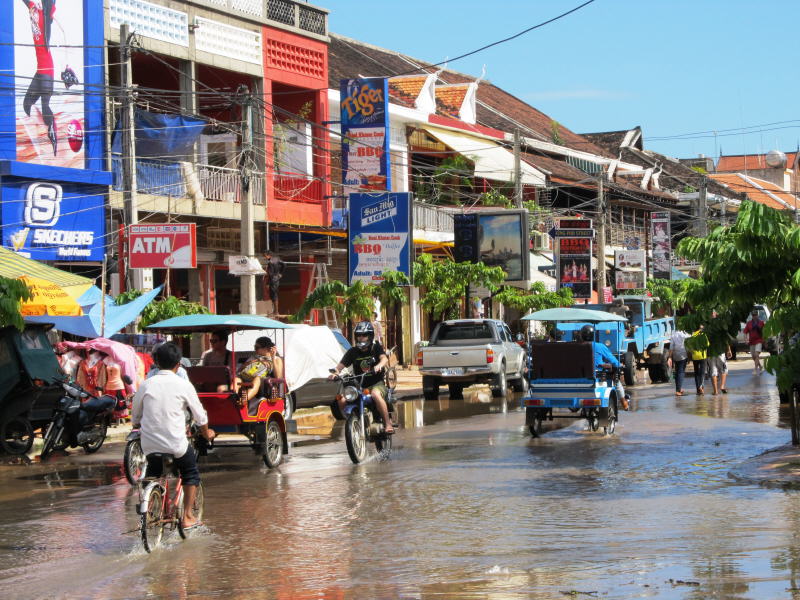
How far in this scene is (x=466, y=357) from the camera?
92.1ft

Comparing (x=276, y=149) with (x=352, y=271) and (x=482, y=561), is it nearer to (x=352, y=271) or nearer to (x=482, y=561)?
(x=352, y=271)

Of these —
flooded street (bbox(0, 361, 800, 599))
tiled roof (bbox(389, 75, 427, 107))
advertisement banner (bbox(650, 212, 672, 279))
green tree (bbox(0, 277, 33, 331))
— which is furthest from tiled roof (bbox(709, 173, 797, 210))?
green tree (bbox(0, 277, 33, 331))

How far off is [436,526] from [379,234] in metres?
22.3

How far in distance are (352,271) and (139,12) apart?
9.17 meters

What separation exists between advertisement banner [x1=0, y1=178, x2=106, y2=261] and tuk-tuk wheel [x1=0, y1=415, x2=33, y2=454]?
7.96m

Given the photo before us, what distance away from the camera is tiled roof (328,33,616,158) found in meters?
44.0

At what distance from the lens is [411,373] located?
38.7m

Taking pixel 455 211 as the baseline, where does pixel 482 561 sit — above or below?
below

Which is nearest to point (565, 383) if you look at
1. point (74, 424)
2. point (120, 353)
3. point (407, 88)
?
point (120, 353)

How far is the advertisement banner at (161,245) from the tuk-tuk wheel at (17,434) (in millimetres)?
5186

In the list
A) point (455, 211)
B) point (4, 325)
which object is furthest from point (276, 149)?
point (4, 325)

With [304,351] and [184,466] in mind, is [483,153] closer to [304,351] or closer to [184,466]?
[304,351]

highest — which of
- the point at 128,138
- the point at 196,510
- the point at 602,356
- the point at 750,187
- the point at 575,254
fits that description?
the point at 750,187

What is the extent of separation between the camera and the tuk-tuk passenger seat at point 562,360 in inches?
714
